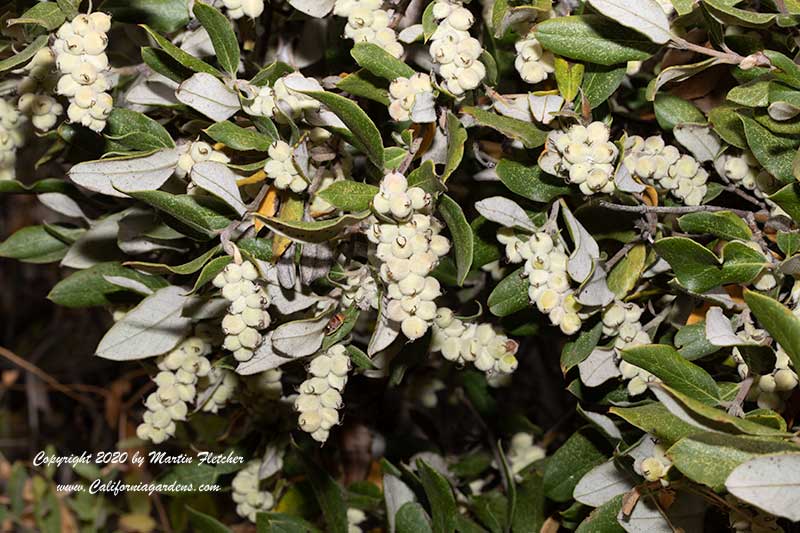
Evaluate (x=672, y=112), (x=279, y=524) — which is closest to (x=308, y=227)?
(x=672, y=112)

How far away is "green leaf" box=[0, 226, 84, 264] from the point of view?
3.47ft

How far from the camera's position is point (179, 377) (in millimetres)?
934

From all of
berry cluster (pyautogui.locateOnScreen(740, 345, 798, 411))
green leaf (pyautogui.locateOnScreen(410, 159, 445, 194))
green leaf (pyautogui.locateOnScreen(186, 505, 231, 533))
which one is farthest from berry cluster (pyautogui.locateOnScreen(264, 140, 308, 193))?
green leaf (pyautogui.locateOnScreen(186, 505, 231, 533))

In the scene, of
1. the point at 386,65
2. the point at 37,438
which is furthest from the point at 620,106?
the point at 37,438

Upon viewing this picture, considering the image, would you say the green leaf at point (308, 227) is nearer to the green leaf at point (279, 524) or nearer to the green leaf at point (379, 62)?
the green leaf at point (379, 62)

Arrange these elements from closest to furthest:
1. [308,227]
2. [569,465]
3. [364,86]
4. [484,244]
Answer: [308,227]
[364,86]
[484,244]
[569,465]

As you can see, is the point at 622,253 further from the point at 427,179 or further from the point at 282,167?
the point at 282,167

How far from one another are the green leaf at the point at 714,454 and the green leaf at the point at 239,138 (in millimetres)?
438

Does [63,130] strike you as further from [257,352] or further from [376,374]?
[376,374]

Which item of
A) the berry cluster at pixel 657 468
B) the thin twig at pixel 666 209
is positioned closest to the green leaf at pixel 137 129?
the thin twig at pixel 666 209

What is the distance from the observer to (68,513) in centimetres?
162

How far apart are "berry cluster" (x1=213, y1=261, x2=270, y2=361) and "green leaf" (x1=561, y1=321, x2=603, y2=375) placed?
0.30 metres

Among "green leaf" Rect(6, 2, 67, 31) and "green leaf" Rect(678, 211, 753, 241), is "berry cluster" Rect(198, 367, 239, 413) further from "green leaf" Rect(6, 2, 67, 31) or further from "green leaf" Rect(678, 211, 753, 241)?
"green leaf" Rect(678, 211, 753, 241)

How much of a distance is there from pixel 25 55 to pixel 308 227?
31cm
